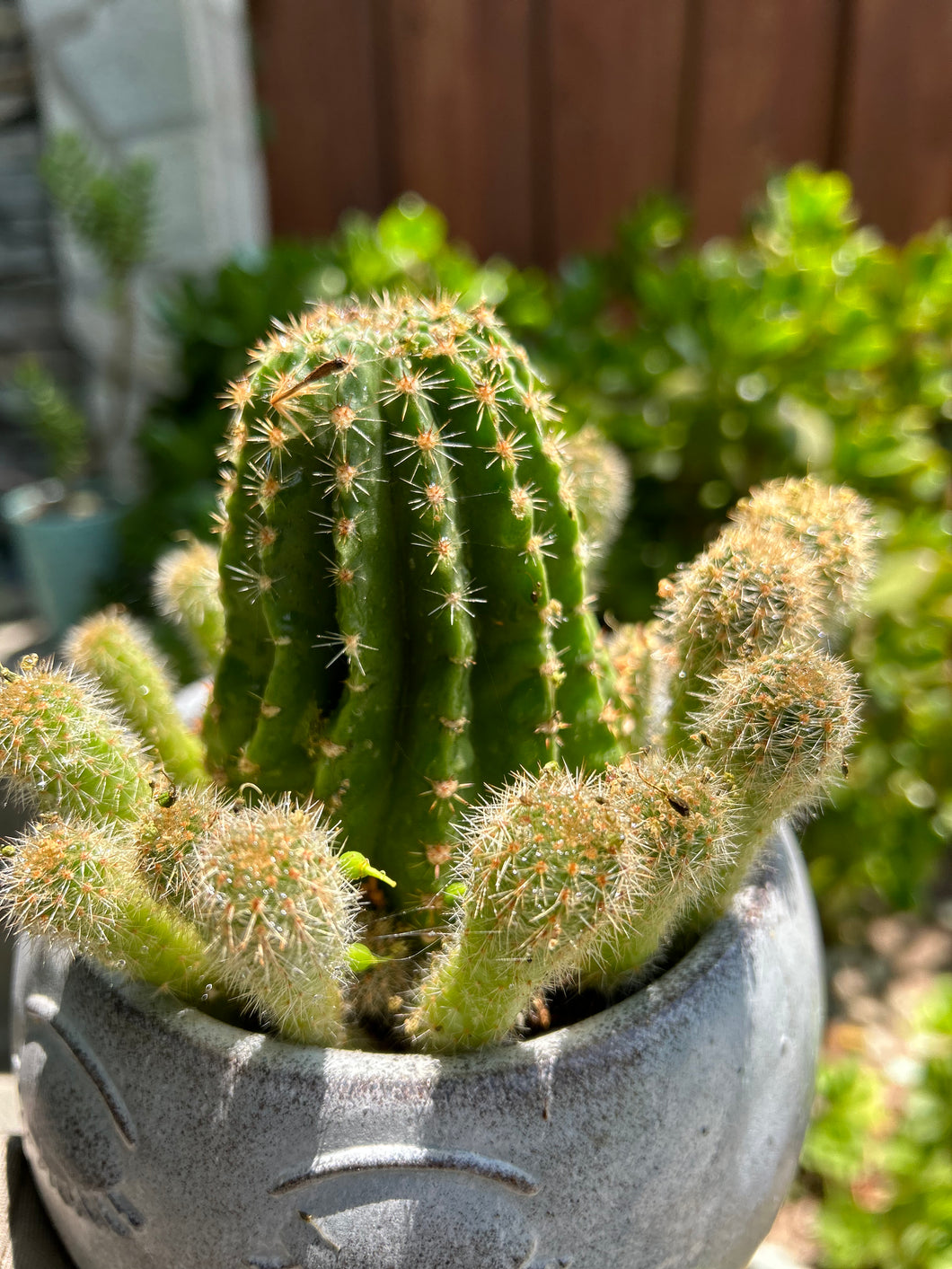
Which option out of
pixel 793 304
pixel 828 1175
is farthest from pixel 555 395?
pixel 828 1175

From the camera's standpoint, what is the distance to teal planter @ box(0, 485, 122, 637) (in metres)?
2.21

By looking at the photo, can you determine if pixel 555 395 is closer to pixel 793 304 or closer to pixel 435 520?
pixel 793 304

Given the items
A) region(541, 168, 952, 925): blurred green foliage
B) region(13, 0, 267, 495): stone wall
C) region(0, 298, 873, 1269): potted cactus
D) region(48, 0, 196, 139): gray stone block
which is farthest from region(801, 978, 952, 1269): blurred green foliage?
region(48, 0, 196, 139): gray stone block

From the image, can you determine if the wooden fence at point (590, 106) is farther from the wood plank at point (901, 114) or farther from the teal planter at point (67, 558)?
the teal planter at point (67, 558)

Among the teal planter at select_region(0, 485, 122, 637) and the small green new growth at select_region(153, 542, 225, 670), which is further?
the teal planter at select_region(0, 485, 122, 637)

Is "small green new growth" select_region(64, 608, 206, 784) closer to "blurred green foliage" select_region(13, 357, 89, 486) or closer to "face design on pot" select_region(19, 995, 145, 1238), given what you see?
"face design on pot" select_region(19, 995, 145, 1238)

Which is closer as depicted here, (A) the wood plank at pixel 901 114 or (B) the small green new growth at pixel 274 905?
(B) the small green new growth at pixel 274 905

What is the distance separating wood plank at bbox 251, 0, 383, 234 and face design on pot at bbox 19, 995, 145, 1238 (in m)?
2.28

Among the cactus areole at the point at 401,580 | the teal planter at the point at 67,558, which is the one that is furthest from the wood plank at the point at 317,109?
the cactus areole at the point at 401,580

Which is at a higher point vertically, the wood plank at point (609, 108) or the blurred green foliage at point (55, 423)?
the wood plank at point (609, 108)

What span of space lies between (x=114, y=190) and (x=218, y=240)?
299 millimetres

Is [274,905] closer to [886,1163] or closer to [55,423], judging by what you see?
[886,1163]

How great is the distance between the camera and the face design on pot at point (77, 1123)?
1.74 ft

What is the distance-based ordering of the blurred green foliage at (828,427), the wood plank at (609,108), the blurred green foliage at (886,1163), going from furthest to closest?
the wood plank at (609,108)
the blurred green foliage at (828,427)
the blurred green foliage at (886,1163)
